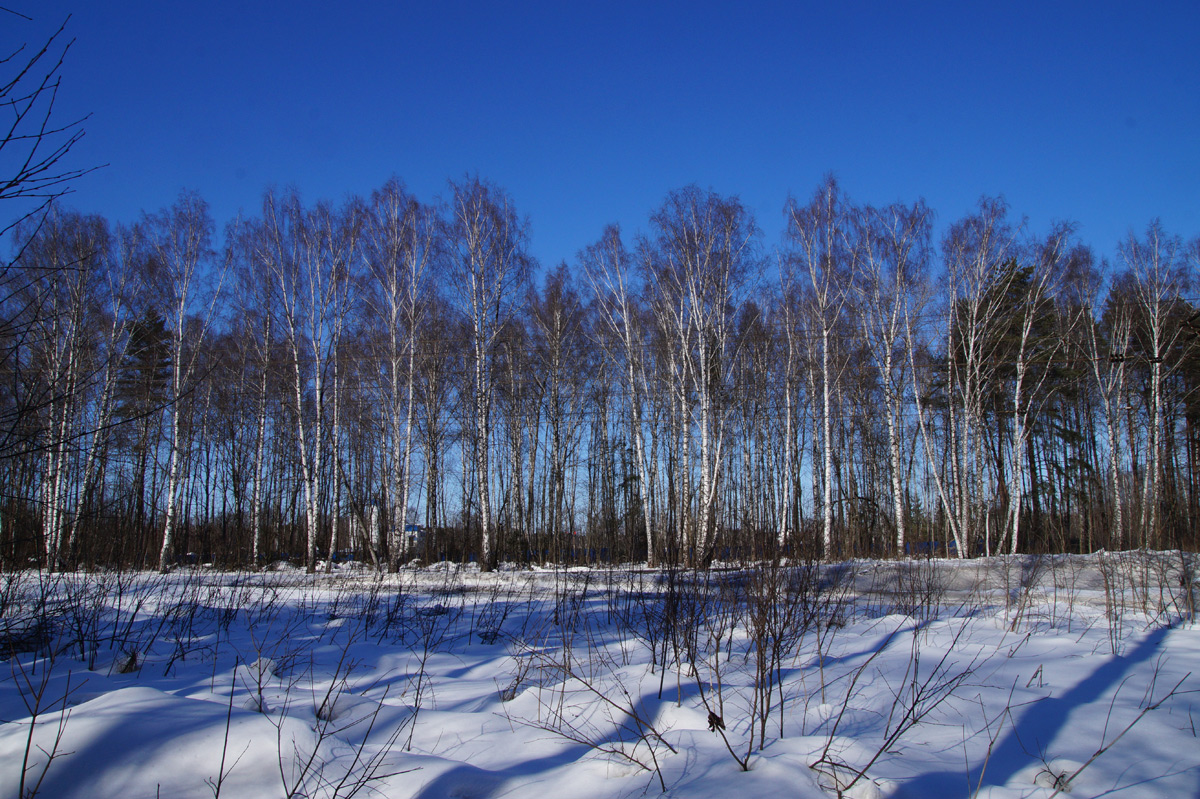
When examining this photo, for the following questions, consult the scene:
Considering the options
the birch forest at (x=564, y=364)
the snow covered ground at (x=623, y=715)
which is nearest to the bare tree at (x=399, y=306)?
the birch forest at (x=564, y=364)

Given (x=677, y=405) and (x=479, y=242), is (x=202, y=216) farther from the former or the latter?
(x=677, y=405)

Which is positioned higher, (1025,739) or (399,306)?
(399,306)

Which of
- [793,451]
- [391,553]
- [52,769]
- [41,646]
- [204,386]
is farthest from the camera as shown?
[793,451]

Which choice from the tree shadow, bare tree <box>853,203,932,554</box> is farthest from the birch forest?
the tree shadow

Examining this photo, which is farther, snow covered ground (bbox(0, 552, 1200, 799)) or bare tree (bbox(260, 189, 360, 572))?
bare tree (bbox(260, 189, 360, 572))

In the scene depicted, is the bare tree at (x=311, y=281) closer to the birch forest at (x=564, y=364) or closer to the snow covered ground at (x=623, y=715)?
the birch forest at (x=564, y=364)

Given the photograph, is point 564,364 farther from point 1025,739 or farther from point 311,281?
point 1025,739

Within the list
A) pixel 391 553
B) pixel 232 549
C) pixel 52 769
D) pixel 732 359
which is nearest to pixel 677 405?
pixel 732 359

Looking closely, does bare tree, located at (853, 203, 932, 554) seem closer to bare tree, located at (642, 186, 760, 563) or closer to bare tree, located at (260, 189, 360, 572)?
bare tree, located at (642, 186, 760, 563)

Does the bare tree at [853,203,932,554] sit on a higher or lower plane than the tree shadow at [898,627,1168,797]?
higher

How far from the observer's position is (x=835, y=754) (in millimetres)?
2252

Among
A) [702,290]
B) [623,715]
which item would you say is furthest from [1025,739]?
[702,290]

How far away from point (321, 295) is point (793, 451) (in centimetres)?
1371

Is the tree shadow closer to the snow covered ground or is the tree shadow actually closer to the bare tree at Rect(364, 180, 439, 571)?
the snow covered ground
